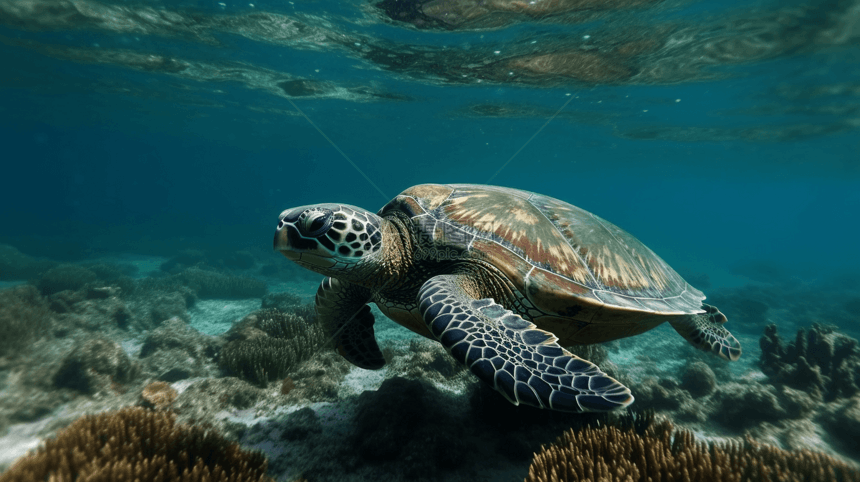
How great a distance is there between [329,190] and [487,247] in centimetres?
10585

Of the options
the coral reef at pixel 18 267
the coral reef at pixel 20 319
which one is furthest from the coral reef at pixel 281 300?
the coral reef at pixel 18 267

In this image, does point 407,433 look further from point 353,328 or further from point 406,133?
point 406,133

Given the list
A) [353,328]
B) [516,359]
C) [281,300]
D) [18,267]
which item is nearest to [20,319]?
[281,300]

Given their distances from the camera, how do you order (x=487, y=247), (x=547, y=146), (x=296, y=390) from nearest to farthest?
(x=487, y=247) → (x=296, y=390) → (x=547, y=146)

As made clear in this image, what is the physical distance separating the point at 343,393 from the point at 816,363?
7.65 m

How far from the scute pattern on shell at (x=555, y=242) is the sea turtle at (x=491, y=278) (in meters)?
0.01

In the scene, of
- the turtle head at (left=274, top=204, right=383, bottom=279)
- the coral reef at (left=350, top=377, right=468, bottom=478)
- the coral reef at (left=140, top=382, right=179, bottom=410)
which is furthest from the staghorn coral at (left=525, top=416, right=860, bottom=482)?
the coral reef at (left=140, top=382, right=179, bottom=410)

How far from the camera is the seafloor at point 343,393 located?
8.64 ft

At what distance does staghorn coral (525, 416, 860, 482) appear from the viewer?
72.0 inches

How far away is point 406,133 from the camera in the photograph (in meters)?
28.7

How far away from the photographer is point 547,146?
2934cm

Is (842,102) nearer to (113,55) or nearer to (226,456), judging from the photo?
(226,456)

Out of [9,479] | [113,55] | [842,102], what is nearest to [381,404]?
[9,479]

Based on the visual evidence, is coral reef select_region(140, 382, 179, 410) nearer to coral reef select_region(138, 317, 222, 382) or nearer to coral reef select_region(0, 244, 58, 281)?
coral reef select_region(138, 317, 222, 382)
